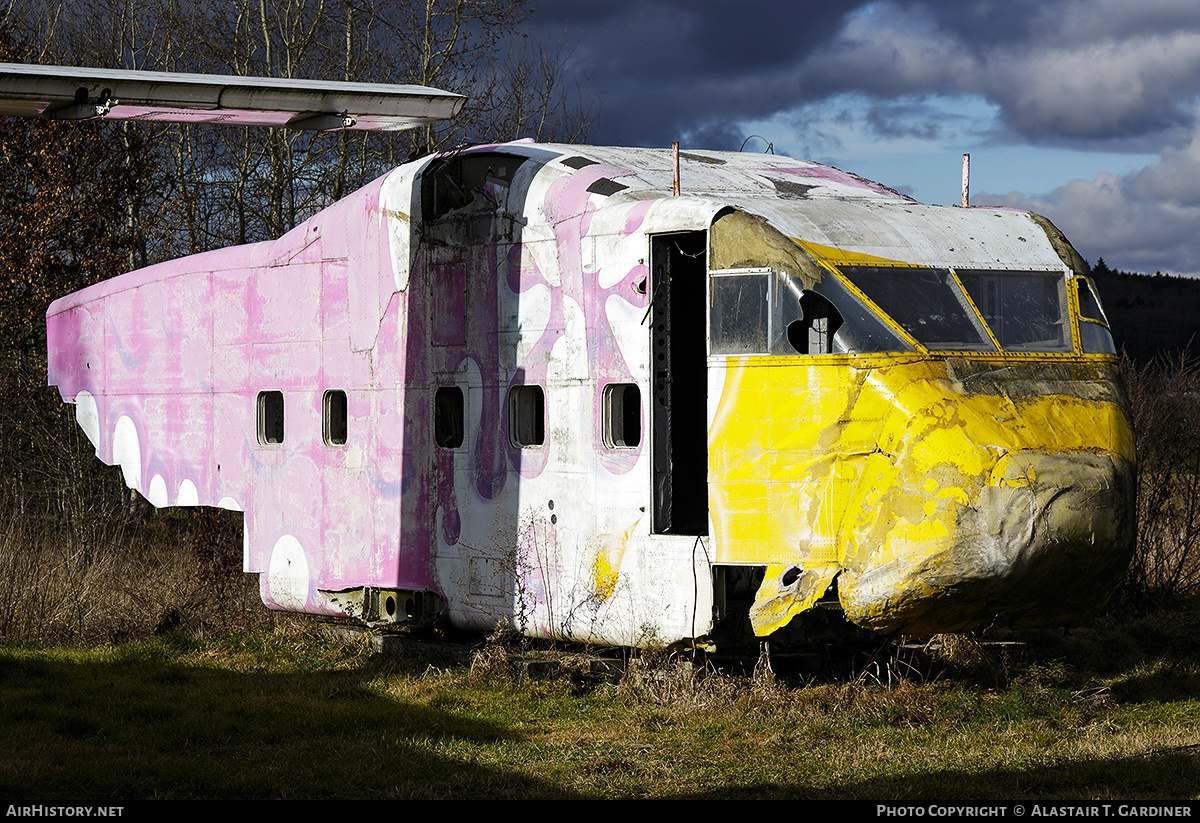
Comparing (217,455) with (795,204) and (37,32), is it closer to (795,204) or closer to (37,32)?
(795,204)

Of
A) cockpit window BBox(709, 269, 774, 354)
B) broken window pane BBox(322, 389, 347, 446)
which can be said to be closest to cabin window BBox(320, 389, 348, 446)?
broken window pane BBox(322, 389, 347, 446)

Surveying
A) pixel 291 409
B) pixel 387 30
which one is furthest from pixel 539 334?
pixel 387 30

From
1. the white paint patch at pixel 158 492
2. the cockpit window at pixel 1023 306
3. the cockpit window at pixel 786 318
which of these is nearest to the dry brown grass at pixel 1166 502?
the cockpit window at pixel 1023 306

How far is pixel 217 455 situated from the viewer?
13891 millimetres

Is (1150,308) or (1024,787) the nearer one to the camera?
(1024,787)

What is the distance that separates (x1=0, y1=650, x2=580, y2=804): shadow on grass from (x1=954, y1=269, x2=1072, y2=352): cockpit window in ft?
14.8

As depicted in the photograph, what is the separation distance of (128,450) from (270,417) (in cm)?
269

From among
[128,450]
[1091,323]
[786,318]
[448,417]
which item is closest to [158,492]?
[128,450]

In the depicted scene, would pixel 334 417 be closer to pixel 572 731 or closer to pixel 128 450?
pixel 128 450

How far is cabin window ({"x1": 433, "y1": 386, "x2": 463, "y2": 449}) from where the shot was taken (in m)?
11.6

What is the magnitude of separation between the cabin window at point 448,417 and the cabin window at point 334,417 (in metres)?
1.42

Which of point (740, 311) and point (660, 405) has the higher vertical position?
point (740, 311)

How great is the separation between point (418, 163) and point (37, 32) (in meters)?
18.5

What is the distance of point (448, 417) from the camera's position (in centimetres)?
1172
